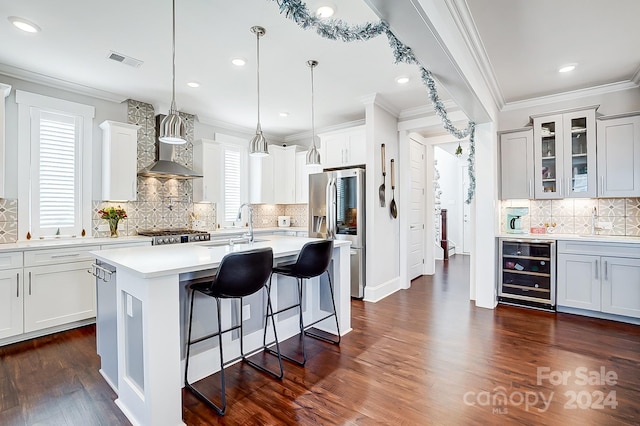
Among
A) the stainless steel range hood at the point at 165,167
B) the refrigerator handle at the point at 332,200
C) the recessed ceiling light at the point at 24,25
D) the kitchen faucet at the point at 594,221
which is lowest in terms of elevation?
the kitchen faucet at the point at 594,221

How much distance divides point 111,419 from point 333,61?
336cm

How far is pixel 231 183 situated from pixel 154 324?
3970 mm

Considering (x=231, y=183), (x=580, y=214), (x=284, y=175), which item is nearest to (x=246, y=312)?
(x=231, y=183)

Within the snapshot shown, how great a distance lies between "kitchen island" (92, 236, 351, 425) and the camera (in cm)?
172

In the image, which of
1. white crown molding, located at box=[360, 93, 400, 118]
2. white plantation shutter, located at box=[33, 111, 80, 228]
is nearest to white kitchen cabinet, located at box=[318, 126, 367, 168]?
white crown molding, located at box=[360, 93, 400, 118]

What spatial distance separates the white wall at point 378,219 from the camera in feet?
13.8

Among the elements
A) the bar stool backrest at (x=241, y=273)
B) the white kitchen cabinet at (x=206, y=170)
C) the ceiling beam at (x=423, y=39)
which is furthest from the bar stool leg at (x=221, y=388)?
the white kitchen cabinet at (x=206, y=170)

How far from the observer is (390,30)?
1890 millimetres

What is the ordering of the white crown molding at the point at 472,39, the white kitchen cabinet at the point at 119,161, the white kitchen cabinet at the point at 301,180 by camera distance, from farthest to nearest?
the white kitchen cabinet at the point at 301,180 → the white kitchen cabinet at the point at 119,161 → the white crown molding at the point at 472,39

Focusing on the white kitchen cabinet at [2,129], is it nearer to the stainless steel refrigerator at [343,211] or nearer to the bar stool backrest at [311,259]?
the bar stool backrest at [311,259]

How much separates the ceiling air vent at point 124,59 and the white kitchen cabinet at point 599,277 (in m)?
5.06

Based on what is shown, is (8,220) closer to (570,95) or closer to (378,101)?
(378,101)

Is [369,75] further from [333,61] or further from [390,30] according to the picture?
[390,30]

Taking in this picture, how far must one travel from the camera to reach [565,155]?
3.83 m
